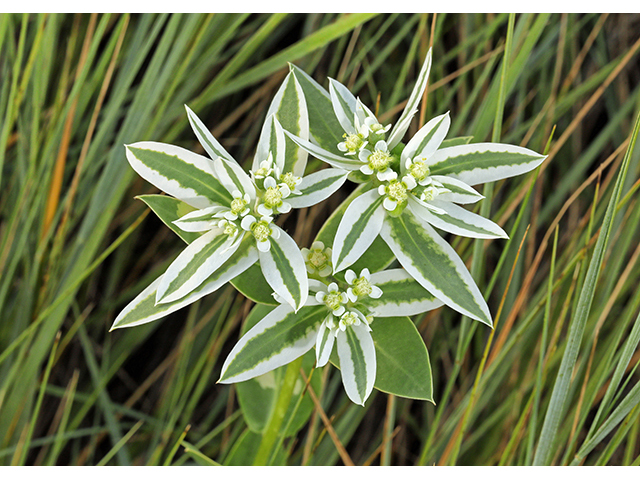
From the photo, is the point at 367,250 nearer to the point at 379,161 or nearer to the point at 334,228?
the point at 334,228

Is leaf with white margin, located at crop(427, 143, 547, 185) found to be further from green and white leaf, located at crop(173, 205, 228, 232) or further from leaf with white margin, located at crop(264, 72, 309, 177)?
green and white leaf, located at crop(173, 205, 228, 232)

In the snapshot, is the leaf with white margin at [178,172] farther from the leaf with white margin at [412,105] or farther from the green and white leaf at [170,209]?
the leaf with white margin at [412,105]

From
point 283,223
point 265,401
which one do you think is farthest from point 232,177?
point 283,223

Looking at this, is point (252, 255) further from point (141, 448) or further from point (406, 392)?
point (141, 448)

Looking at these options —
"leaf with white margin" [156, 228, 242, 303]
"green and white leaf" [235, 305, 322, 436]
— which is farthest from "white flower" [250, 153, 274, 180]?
"green and white leaf" [235, 305, 322, 436]

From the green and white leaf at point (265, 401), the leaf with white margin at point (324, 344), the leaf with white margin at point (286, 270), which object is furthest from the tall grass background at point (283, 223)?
the leaf with white margin at point (286, 270)

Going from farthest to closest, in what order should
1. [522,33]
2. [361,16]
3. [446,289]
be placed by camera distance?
[522,33]
[361,16]
[446,289]

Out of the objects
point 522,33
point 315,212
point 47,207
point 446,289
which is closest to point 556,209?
point 522,33
